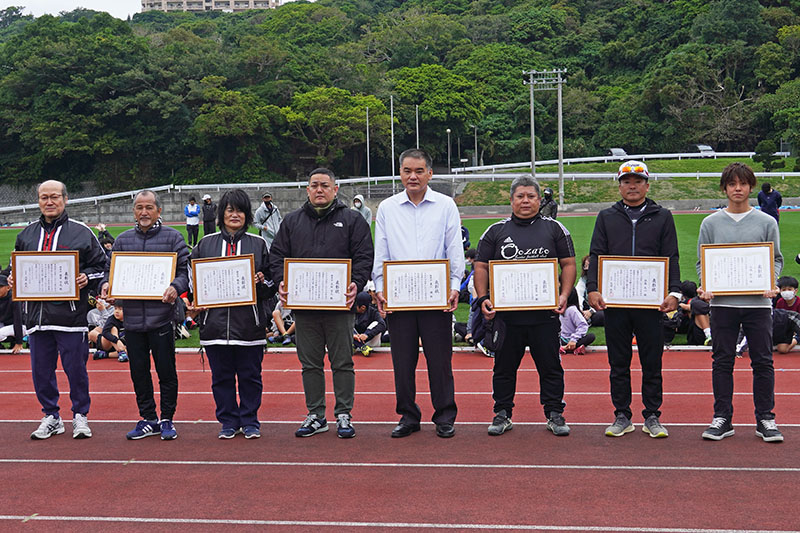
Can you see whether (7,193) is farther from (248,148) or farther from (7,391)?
(7,391)

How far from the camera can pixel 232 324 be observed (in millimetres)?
6457

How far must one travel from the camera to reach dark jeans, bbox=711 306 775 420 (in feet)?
20.1

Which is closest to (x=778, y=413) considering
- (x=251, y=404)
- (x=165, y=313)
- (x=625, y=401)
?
(x=625, y=401)

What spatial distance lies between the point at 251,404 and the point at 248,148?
55625 mm

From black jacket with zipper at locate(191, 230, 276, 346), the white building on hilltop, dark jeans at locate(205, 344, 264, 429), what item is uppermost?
the white building on hilltop

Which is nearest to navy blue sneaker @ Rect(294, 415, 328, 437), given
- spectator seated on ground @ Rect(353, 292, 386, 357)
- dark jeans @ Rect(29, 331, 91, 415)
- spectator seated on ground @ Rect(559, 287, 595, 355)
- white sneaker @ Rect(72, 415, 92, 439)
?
white sneaker @ Rect(72, 415, 92, 439)

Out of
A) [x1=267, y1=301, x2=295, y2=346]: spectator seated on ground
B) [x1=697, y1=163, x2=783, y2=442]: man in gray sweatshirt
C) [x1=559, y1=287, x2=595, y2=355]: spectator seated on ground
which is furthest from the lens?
[x1=267, y1=301, x2=295, y2=346]: spectator seated on ground

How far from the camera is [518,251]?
638cm

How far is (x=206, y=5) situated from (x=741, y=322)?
589 ft

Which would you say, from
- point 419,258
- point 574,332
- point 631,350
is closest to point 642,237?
point 631,350

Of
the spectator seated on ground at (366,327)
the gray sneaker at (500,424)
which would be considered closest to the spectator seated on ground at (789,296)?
the spectator seated on ground at (366,327)

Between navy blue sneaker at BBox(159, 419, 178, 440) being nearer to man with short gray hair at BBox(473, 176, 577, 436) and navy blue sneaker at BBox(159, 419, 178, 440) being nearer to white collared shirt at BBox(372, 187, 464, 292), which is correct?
white collared shirt at BBox(372, 187, 464, 292)

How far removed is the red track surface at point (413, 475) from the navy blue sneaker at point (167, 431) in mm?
125

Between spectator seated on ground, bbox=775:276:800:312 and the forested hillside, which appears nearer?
spectator seated on ground, bbox=775:276:800:312
